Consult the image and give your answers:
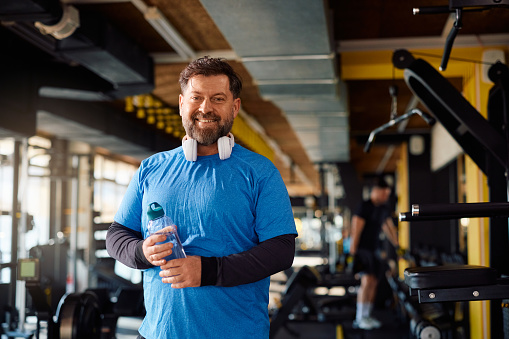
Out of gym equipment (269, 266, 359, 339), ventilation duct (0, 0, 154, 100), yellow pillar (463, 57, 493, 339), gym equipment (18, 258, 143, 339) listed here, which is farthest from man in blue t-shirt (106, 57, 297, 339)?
yellow pillar (463, 57, 493, 339)

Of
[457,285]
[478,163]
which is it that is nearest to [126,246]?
[457,285]

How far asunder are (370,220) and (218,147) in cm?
506

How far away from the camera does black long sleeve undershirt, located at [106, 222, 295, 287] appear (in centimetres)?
123

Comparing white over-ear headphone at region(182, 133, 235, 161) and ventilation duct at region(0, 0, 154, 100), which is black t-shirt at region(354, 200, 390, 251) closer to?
ventilation duct at region(0, 0, 154, 100)

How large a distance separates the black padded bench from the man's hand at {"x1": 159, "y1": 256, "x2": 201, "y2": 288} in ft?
3.80

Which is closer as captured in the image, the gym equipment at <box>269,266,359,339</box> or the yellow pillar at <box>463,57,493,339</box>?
the gym equipment at <box>269,266,359,339</box>

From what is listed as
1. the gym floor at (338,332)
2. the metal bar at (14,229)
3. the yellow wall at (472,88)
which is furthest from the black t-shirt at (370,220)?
the metal bar at (14,229)

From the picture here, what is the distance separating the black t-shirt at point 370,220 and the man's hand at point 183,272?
199 inches

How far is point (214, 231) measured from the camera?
130cm

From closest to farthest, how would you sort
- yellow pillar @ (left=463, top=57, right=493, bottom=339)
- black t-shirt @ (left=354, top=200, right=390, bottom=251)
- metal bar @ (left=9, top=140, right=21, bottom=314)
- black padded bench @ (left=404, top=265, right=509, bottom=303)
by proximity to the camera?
black padded bench @ (left=404, top=265, right=509, bottom=303), yellow pillar @ (left=463, top=57, right=493, bottom=339), metal bar @ (left=9, top=140, right=21, bottom=314), black t-shirt @ (left=354, top=200, right=390, bottom=251)

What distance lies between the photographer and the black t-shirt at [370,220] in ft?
20.0

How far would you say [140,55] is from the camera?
15.8ft

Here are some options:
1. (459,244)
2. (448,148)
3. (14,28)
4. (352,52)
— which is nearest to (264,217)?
(14,28)

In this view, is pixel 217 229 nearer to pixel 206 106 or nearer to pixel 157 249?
pixel 157 249
